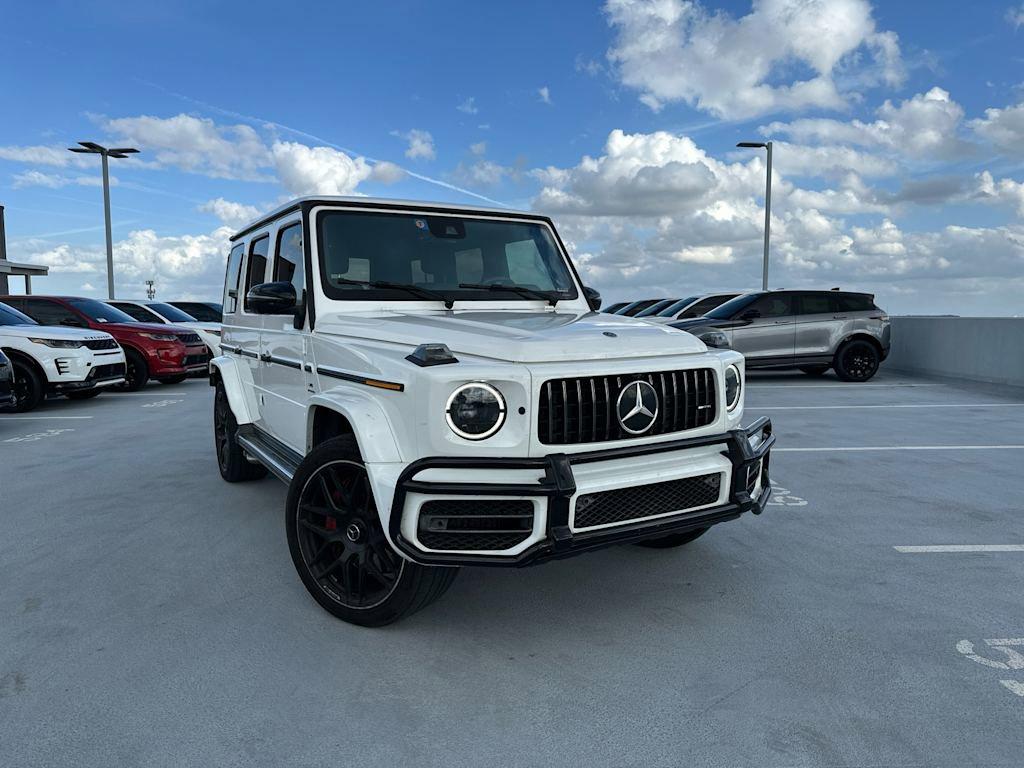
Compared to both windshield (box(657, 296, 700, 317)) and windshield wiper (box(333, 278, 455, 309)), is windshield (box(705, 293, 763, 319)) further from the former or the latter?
windshield wiper (box(333, 278, 455, 309))

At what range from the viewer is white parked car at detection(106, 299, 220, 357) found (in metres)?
15.1

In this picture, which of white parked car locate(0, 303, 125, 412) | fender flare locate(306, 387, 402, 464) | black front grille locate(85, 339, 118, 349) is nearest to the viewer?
fender flare locate(306, 387, 402, 464)

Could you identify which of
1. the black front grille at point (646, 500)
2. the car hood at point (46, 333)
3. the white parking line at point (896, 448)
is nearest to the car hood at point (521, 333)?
the black front grille at point (646, 500)

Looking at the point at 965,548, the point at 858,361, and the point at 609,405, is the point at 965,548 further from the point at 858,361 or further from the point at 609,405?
the point at 858,361

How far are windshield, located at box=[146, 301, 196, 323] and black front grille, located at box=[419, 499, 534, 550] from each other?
48.9ft

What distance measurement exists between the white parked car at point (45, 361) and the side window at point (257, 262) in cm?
630

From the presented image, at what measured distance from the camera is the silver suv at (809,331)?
43.7ft

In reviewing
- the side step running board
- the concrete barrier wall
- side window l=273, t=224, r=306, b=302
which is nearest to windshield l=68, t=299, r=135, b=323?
the side step running board

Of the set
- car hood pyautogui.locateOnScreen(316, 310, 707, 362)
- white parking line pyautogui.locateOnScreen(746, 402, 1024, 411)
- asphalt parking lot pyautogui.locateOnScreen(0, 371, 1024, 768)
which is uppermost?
Result: car hood pyautogui.locateOnScreen(316, 310, 707, 362)

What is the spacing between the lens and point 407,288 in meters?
4.03

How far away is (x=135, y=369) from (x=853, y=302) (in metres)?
12.4

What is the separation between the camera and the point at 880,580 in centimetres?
376

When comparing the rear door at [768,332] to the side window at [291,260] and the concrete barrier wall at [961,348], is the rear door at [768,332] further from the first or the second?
the side window at [291,260]

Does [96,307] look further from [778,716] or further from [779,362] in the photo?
[778,716]
